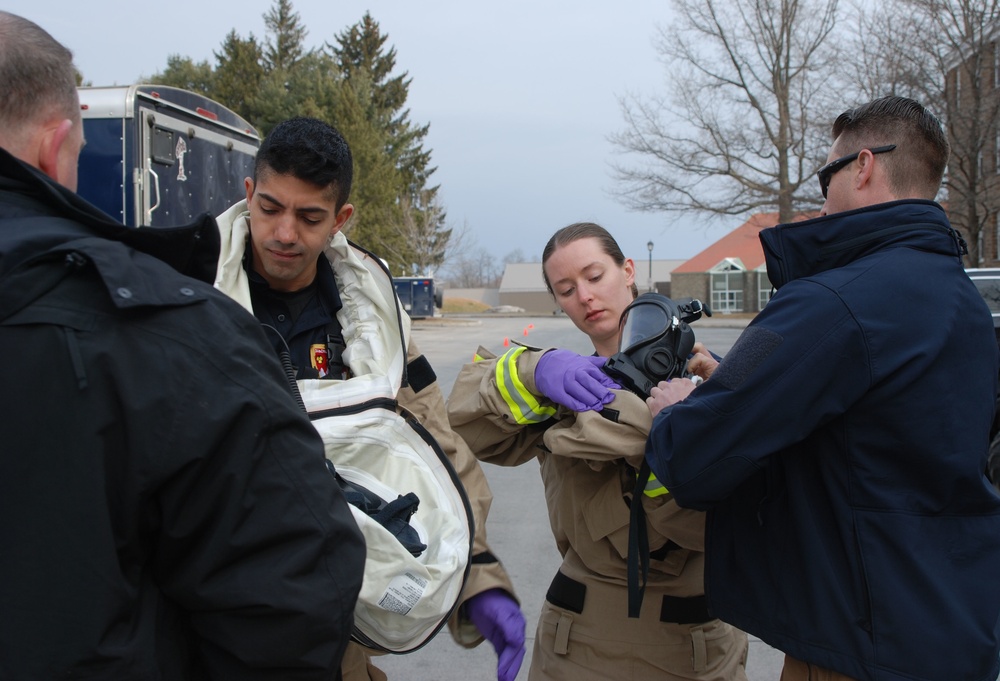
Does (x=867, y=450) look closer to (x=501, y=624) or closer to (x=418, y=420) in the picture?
(x=501, y=624)

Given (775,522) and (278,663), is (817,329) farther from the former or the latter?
(278,663)

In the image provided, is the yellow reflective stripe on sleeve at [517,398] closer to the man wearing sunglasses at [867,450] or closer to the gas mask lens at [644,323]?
the gas mask lens at [644,323]

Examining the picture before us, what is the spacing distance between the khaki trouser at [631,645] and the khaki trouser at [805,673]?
322 mm

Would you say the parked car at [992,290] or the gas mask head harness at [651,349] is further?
the parked car at [992,290]

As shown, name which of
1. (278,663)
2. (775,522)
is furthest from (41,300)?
(775,522)

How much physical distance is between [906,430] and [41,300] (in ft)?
5.10

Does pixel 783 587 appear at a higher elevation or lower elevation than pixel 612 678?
higher

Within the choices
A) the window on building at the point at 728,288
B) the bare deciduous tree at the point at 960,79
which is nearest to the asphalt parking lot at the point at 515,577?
the bare deciduous tree at the point at 960,79

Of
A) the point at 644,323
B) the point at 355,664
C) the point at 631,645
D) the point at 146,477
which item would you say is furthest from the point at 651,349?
the point at 146,477

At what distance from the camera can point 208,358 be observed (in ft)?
3.87

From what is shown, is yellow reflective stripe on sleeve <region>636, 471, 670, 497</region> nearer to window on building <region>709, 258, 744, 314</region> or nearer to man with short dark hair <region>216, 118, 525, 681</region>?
man with short dark hair <region>216, 118, 525, 681</region>

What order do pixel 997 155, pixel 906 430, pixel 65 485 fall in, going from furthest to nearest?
pixel 997 155, pixel 906 430, pixel 65 485

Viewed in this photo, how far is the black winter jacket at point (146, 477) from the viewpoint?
1078mm

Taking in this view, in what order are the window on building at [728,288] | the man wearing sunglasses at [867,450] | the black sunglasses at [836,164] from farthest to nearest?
the window on building at [728,288]
the black sunglasses at [836,164]
the man wearing sunglasses at [867,450]
